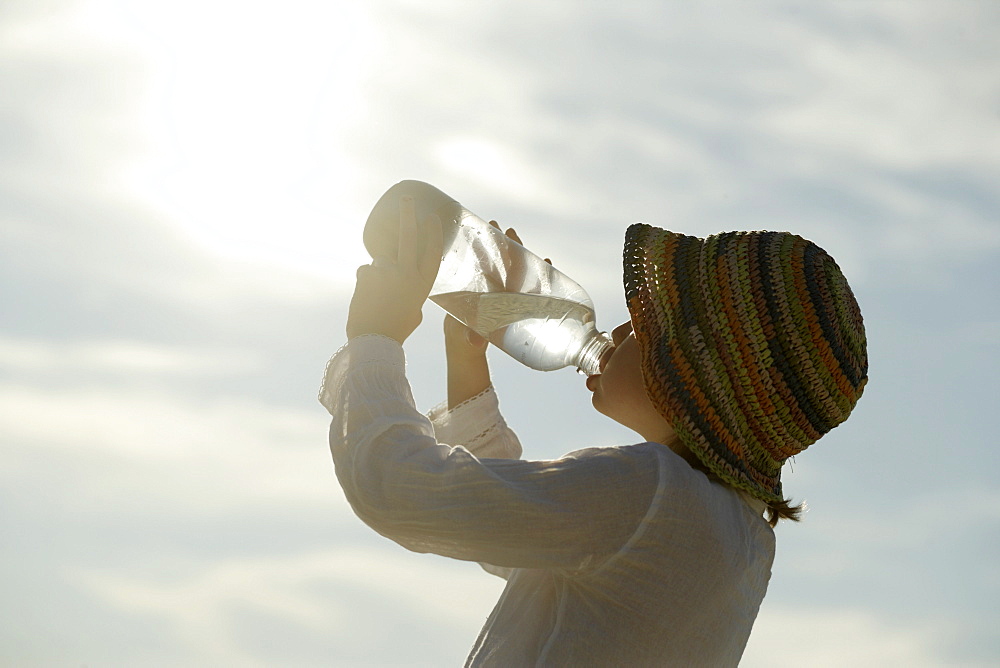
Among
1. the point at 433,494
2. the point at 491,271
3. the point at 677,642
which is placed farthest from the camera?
the point at 491,271

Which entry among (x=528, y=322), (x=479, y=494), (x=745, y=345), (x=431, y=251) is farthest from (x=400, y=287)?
(x=528, y=322)

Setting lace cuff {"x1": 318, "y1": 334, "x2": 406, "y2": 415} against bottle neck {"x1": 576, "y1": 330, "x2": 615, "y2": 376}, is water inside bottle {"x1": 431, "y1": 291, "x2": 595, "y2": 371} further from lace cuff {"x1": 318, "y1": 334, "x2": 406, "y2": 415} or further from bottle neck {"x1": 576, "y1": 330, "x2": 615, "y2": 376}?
lace cuff {"x1": 318, "y1": 334, "x2": 406, "y2": 415}

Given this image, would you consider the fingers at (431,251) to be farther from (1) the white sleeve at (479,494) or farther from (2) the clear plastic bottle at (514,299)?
(2) the clear plastic bottle at (514,299)

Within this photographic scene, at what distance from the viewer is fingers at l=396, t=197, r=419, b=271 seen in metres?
1.96

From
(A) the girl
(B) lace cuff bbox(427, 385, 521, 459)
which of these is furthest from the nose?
(B) lace cuff bbox(427, 385, 521, 459)

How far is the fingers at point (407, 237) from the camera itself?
6.42ft

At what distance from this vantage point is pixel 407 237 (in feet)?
6.48

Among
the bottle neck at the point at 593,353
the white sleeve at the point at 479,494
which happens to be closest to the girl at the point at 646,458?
the white sleeve at the point at 479,494

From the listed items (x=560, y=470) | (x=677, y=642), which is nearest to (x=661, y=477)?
(x=560, y=470)

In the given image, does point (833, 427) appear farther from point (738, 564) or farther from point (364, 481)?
point (364, 481)

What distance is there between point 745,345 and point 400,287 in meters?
0.63

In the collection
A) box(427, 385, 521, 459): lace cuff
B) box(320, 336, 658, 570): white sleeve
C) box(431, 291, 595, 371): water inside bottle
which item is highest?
box(431, 291, 595, 371): water inside bottle

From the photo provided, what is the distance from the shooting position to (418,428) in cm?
177

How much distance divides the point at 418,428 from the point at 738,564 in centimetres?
62
